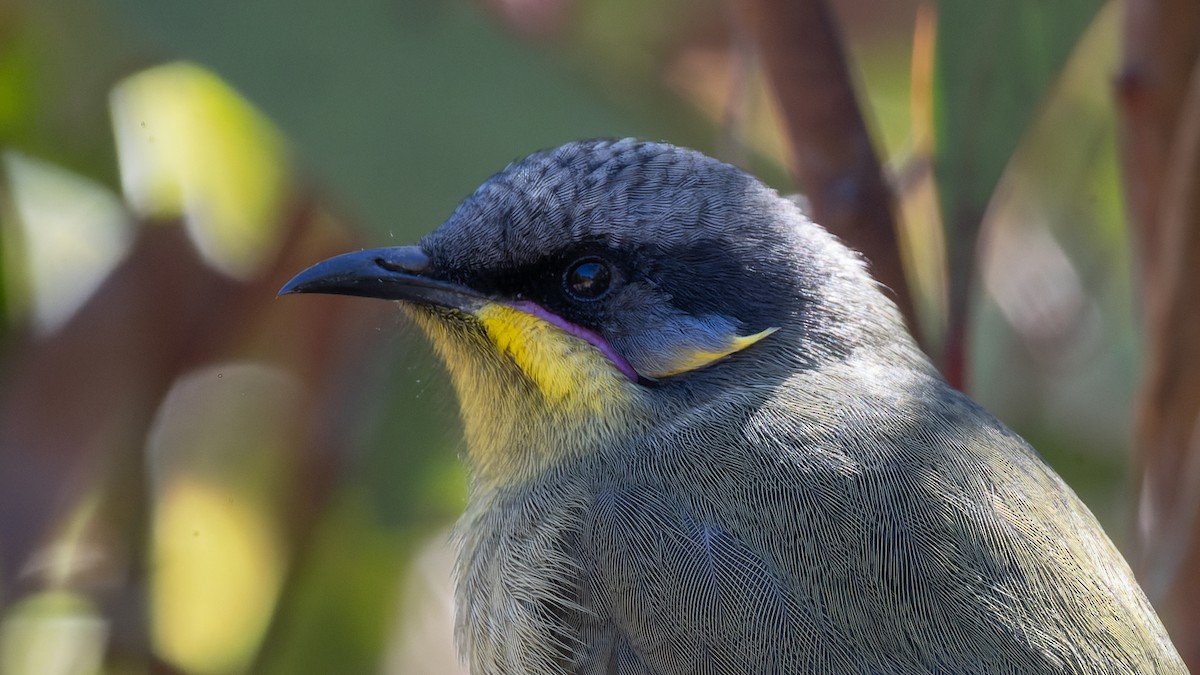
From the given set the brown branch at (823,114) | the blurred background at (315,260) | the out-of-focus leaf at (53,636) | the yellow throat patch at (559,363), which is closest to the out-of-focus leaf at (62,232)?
the blurred background at (315,260)

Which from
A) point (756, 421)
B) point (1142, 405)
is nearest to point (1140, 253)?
point (1142, 405)

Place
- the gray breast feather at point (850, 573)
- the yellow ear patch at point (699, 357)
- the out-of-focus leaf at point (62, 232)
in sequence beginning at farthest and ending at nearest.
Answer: the out-of-focus leaf at point (62, 232) < the yellow ear patch at point (699, 357) < the gray breast feather at point (850, 573)

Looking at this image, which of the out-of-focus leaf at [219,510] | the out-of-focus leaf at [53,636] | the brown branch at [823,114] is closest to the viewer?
the brown branch at [823,114]

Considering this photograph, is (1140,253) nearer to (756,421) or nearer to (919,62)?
(919,62)

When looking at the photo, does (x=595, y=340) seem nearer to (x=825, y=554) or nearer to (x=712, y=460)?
(x=712, y=460)

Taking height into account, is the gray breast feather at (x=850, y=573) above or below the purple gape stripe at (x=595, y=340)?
below

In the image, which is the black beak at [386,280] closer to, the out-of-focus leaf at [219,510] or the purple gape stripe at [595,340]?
the purple gape stripe at [595,340]

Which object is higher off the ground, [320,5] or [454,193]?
[320,5]
